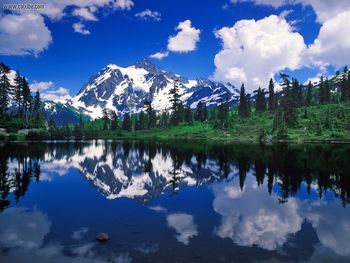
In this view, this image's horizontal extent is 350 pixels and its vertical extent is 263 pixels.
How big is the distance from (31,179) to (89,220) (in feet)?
64.7

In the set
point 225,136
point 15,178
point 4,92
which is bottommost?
point 15,178

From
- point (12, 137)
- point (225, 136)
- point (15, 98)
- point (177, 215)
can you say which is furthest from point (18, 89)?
point (177, 215)

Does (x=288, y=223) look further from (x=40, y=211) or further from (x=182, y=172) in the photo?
(x=182, y=172)

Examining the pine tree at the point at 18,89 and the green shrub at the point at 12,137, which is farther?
the pine tree at the point at 18,89

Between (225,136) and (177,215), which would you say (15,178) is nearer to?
(177,215)

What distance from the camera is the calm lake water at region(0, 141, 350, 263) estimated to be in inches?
673

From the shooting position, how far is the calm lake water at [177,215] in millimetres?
17094

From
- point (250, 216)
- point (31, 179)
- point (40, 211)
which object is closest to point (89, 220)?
point (40, 211)

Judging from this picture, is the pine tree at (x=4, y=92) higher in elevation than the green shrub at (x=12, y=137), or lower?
higher

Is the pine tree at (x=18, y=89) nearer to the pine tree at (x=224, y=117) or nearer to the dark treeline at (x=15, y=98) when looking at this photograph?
the dark treeline at (x=15, y=98)

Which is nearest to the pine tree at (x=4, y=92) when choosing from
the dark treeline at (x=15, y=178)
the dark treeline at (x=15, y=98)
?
the dark treeline at (x=15, y=98)

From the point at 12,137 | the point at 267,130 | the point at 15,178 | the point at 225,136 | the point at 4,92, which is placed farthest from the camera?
the point at 225,136

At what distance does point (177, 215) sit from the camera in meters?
24.3

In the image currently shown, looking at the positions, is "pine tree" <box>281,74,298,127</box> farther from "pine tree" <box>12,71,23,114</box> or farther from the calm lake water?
"pine tree" <box>12,71,23,114</box>
